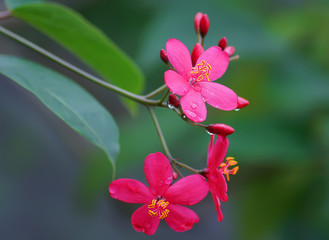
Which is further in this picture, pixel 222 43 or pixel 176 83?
pixel 222 43

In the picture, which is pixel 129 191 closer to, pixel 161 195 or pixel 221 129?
pixel 161 195

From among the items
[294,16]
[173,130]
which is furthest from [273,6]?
[173,130]

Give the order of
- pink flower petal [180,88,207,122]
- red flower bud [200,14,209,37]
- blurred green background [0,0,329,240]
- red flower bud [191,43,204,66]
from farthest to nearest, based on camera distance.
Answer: blurred green background [0,0,329,240] → red flower bud [200,14,209,37] → red flower bud [191,43,204,66] → pink flower petal [180,88,207,122]

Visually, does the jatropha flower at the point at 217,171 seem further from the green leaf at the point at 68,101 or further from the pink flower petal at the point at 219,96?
the green leaf at the point at 68,101

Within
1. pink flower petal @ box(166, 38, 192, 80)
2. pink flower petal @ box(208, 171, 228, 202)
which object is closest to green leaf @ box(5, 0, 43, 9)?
pink flower petal @ box(166, 38, 192, 80)

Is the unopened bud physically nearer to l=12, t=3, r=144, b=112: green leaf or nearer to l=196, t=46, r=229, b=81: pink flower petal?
l=196, t=46, r=229, b=81: pink flower petal

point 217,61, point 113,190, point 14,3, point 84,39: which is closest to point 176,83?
point 217,61

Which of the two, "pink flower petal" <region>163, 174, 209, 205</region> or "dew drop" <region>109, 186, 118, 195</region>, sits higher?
"pink flower petal" <region>163, 174, 209, 205</region>
